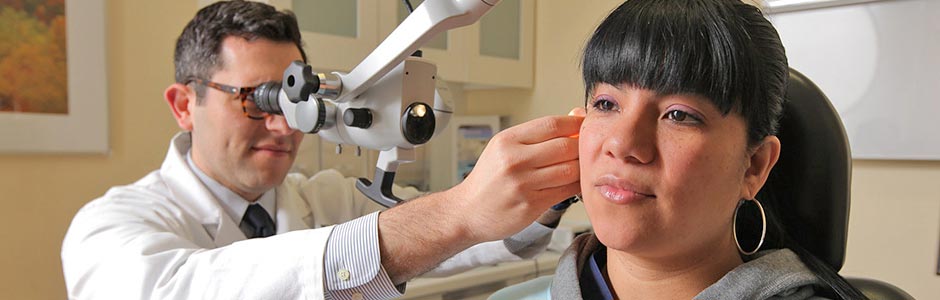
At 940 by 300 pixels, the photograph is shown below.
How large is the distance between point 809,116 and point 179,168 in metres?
1.21

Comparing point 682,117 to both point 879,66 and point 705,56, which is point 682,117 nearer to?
point 705,56

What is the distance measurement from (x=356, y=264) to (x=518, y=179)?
24cm

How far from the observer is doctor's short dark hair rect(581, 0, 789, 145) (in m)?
0.69

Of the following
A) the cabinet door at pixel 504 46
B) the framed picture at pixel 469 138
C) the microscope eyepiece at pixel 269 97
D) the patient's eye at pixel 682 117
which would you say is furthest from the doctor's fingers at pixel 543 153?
the framed picture at pixel 469 138

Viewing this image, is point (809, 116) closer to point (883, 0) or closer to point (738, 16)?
point (738, 16)

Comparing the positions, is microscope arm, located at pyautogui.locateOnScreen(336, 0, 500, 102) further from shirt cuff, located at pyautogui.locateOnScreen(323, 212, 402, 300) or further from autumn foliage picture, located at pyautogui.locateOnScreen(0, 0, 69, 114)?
autumn foliage picture, located at pyautogui.locateOnScreen(0, 0, 69, 114)

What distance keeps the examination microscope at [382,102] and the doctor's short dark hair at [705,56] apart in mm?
224

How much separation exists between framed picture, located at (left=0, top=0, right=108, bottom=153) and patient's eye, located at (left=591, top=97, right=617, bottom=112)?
1.49 m

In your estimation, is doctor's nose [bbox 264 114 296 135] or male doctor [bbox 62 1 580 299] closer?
male doctor [bbox 62 1 580 299]

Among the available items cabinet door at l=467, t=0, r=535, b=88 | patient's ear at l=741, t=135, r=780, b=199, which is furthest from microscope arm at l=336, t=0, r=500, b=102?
cabinet door at l=467, t=0, r=535, b=88

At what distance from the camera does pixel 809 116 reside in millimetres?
842

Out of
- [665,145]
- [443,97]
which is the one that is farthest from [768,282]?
[443,97]

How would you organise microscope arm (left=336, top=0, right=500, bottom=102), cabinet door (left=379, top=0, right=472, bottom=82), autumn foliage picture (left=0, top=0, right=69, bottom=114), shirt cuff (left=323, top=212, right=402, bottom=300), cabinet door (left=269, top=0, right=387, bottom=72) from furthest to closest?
cabinet door (left=379, top=0, right=472, bottom=82) → cabinet door (left=269, top=0, right=387, bottom=72) → autumn foliage picture (left=0, top=0, right=69, bottom=114) → shirt cuff (left=323, top=212, right=402, bottom=300) → microscope arm (left=336, top=0, right=500, bottom=102)

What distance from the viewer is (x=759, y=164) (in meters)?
0.75
